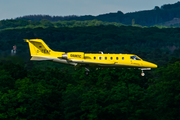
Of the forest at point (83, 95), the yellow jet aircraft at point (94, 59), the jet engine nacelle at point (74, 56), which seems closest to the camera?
the yellow jet aircraft at point (94, 59)

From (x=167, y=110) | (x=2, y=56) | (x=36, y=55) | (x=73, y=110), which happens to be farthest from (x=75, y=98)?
(x=36, y=55)

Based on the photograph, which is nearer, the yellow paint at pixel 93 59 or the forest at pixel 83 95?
the yellow paint at pixel 93 59

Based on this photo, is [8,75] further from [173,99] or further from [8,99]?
[173,99]

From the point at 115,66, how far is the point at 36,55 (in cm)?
1372

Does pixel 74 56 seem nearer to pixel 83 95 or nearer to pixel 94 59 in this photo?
pixel 94 59

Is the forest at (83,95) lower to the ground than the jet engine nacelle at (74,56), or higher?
lower

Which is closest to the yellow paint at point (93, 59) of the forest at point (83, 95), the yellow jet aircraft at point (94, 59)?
the yellow jet aircraft at point (94, 59)

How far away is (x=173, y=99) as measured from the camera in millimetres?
143500

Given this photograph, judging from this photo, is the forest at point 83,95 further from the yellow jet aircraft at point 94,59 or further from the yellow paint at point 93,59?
the yellow jet aircraft at point 94,59

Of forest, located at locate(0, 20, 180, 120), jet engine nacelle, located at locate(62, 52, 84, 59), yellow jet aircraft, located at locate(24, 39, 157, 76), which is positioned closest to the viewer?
yellow jet aircraft, located at locate(24, 39, 157, 76)

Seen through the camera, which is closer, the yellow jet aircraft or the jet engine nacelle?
the yellow jet aircraft

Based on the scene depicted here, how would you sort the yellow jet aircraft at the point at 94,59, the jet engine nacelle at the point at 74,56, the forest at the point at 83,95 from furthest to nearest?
the forest at the point at 83,95 < the jet engine nacelle at the point at 74,56 < the yellow jet aircraft at the point at 94,59

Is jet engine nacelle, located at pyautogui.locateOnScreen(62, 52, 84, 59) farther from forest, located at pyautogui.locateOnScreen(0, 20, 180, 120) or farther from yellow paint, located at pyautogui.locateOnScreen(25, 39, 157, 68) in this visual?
forest, located at pyautogui.locateOnScreen(0, 20, 180, 120)

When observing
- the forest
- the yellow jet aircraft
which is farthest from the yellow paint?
the forest
